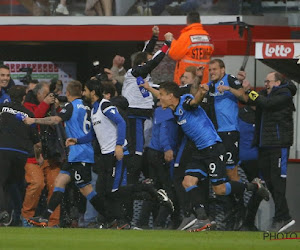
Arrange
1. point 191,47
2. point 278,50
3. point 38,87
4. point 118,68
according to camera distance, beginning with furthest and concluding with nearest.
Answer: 1. point 118,68
2. point 38,87
3. point 191,47
4. point 278,50

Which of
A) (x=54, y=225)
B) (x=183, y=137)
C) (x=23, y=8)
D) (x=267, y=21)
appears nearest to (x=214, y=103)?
(x=183, y=137)

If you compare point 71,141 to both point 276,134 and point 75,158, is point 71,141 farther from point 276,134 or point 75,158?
point 276,134

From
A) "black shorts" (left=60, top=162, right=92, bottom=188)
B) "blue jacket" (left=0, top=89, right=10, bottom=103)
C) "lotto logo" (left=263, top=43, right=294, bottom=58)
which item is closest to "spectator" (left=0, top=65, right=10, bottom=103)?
"blue jacket" (left=0, top=89, right=10, bottom=103)

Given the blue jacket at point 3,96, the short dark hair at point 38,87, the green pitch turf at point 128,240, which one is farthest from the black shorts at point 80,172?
the blue jacket at point 3,96

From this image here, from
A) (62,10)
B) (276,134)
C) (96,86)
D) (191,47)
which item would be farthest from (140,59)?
(62,10)

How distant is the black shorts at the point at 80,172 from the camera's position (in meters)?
16.0

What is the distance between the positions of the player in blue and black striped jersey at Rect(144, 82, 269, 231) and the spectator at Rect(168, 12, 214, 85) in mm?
2161

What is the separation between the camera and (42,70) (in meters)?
20.8

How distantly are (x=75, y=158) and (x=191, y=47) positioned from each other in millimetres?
2625

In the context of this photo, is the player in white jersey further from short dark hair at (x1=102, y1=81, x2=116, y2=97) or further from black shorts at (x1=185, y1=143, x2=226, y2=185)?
black shorts at (x1=185, y1=143, x2=226, y2=185)

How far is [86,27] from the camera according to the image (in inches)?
825

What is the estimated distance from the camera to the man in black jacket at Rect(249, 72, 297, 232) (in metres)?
15.9

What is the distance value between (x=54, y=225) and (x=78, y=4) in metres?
5.65

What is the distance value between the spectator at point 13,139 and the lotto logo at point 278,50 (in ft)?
11.5
